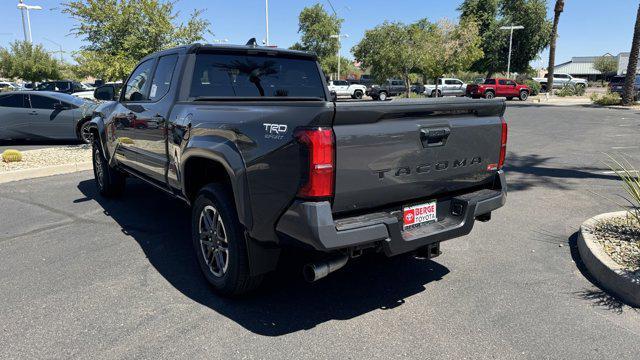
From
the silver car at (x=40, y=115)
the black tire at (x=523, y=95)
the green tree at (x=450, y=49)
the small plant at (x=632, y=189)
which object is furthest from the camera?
the black tire at (x=523, y=95)

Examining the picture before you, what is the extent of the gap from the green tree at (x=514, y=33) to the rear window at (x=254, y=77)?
47442mm

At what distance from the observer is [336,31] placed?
172 feet

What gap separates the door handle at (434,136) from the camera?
301cm

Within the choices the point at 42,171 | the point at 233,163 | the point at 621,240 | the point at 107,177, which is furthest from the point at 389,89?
the point at 233,163

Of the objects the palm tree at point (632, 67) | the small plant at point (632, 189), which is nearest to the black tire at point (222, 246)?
the small plant at point (632, 189)

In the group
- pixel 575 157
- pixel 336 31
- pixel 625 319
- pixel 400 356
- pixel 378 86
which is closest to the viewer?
pixel 400 356

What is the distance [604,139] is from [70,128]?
14.5 metres

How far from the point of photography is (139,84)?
5180 millimetres

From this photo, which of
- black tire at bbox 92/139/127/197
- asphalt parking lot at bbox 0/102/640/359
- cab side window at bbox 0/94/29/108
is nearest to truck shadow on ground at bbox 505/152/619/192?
asphalt parking lot at bbox 0/102/640/359

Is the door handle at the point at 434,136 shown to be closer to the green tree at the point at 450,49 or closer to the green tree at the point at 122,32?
the green tree at the point at 122,32

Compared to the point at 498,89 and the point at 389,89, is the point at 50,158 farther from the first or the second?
the point at 389,89

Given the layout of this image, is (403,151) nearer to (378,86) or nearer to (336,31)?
(378,86)

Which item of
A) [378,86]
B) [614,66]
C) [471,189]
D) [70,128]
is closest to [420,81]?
[378,86]

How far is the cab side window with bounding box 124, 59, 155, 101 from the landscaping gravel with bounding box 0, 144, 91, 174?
4.37m
